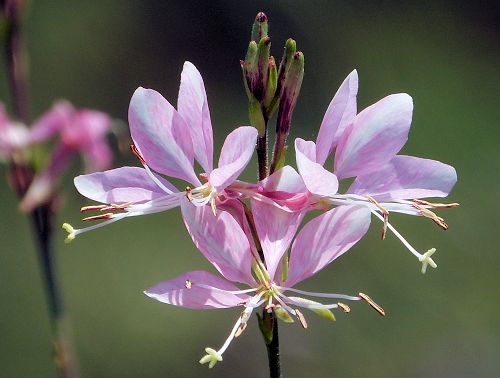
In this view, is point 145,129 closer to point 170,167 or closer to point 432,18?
point 170,167

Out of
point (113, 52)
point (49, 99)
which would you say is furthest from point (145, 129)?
point (113, 52)

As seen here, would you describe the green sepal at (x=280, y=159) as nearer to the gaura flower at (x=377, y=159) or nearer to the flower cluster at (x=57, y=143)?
the gaura flower at (x=377, y=159)

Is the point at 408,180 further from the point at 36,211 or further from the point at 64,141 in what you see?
the point at 64,141

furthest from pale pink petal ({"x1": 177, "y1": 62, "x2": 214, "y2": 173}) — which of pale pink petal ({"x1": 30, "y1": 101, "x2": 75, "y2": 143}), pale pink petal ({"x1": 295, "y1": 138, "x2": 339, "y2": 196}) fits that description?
pale pink petal ({"x1": 30, "y1": 101, "x2": 75, "y2": 143})

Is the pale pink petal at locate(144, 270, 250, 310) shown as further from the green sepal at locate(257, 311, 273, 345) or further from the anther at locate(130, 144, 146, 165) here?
the anther at locate(130, 144, 146, 165)

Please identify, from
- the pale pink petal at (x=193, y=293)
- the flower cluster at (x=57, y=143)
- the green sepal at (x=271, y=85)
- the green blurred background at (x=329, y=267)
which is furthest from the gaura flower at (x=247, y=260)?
the green blurred background at (x=329, y=267)

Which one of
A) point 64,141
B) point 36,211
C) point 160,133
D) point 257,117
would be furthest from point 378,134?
point 64,141
